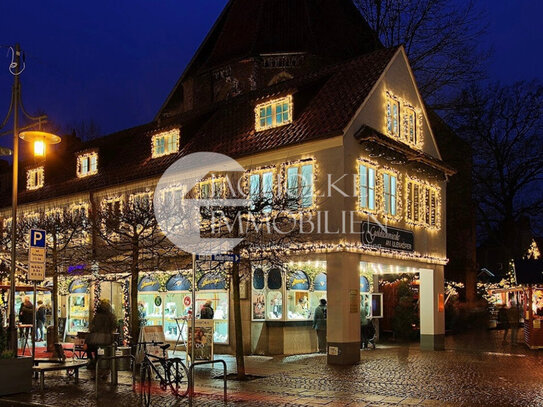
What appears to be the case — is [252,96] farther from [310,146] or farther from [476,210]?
[476,210]

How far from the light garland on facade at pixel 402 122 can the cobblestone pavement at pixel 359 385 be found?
7402 millimetres

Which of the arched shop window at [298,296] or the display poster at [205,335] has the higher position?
the arched shop window at [298,296]

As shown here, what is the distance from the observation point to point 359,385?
15375 millimetres

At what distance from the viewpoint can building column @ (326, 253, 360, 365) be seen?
781 inches

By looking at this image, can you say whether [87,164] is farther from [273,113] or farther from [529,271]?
[529,271]

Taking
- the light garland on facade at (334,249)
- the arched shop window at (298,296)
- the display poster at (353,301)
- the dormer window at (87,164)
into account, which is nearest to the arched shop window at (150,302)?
the arched shop window at (298,296)

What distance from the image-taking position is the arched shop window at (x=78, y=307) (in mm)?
29578

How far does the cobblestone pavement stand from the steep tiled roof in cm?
678

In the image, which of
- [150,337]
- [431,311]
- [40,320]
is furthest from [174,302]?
[431,311]

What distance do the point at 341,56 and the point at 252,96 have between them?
14072 mm

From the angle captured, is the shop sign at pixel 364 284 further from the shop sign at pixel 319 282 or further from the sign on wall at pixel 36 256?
the sign on wall at pixel 36 256

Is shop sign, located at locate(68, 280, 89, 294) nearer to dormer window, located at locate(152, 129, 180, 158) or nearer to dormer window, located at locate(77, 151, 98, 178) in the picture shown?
dormer window, located at locate(77, 151, 98, 178)

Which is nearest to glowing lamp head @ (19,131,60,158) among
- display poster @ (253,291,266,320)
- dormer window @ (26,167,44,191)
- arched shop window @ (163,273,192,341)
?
display poster @ (253,291,266,320)

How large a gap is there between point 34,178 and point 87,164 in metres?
4.37
